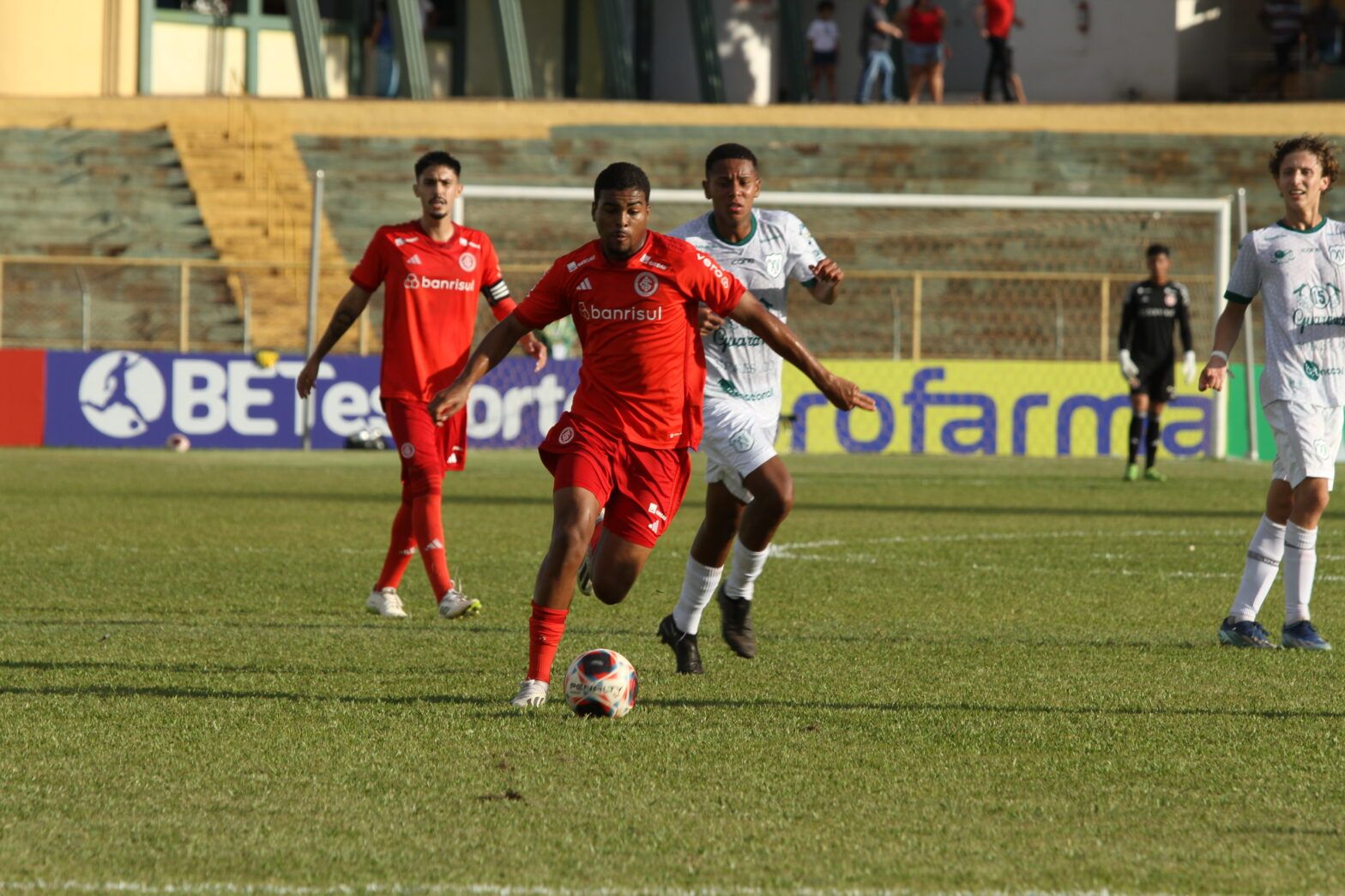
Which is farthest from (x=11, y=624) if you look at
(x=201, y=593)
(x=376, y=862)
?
(x=376, y=862)

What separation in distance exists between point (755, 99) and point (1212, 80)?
28.2ft

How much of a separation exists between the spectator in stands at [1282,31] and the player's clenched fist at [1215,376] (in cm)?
2969

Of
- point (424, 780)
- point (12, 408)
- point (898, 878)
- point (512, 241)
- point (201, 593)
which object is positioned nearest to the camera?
point (898, 878)

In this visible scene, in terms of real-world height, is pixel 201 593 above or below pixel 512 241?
below

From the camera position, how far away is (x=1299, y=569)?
7867 millimetres

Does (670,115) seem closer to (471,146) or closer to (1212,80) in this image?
(471,146)

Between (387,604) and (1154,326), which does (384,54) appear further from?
(387,604)

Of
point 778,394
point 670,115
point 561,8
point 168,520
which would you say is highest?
point 561,8

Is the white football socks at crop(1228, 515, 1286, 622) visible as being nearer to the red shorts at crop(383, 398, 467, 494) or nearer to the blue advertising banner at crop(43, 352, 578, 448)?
the red shorts at crop(383, 398, 467, 494)

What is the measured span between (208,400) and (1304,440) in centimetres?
1734

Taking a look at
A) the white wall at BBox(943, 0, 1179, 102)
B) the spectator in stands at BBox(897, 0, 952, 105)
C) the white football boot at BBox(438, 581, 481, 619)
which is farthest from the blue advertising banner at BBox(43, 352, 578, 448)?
the white wall at BBox(943, 0, 1179, 102)

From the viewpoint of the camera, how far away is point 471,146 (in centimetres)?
3200

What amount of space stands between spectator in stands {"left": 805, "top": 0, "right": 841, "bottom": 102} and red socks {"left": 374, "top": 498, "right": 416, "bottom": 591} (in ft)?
90.1

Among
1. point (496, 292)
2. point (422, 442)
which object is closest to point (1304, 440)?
point (496, 292)
